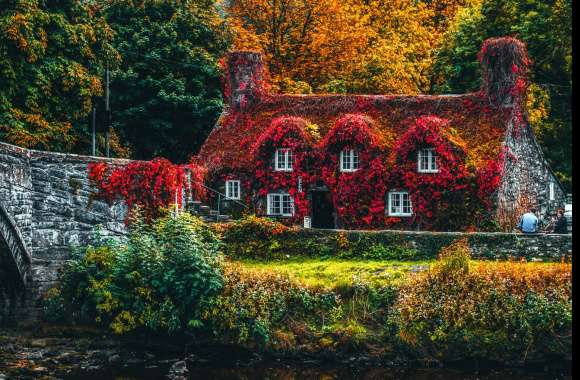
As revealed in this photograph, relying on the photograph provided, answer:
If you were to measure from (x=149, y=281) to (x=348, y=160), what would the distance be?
43.7ft

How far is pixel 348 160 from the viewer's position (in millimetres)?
40250

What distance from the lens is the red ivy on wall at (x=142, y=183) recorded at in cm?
3122

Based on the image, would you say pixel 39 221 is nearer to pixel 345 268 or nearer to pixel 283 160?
pixel 345 268

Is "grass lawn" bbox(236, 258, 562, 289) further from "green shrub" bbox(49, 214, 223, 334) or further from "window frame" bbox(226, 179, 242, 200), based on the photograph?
"window frame" bbox(226, 179, 242, 200)

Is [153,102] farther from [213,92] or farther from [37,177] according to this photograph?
[37,177]

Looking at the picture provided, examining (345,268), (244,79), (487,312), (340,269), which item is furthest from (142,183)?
(244,79)

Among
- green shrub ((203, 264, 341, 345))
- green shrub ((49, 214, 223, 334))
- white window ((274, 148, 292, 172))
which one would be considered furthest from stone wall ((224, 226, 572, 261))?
white window ((274, 148, 292, 172))

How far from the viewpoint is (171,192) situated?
3309 cm

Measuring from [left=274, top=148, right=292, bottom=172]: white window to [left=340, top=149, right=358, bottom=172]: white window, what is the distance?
7.06 ft

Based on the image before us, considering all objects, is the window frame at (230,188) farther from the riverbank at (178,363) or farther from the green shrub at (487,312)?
the green shrub at (487,312)

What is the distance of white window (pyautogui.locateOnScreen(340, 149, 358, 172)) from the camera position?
40.1 metres

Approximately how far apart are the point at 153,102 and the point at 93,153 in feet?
28.3

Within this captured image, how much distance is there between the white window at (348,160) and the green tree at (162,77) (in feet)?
31.1

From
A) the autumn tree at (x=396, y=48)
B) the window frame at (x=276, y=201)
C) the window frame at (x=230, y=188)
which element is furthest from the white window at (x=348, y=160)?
the autumn tree at (x=396, y=48)
